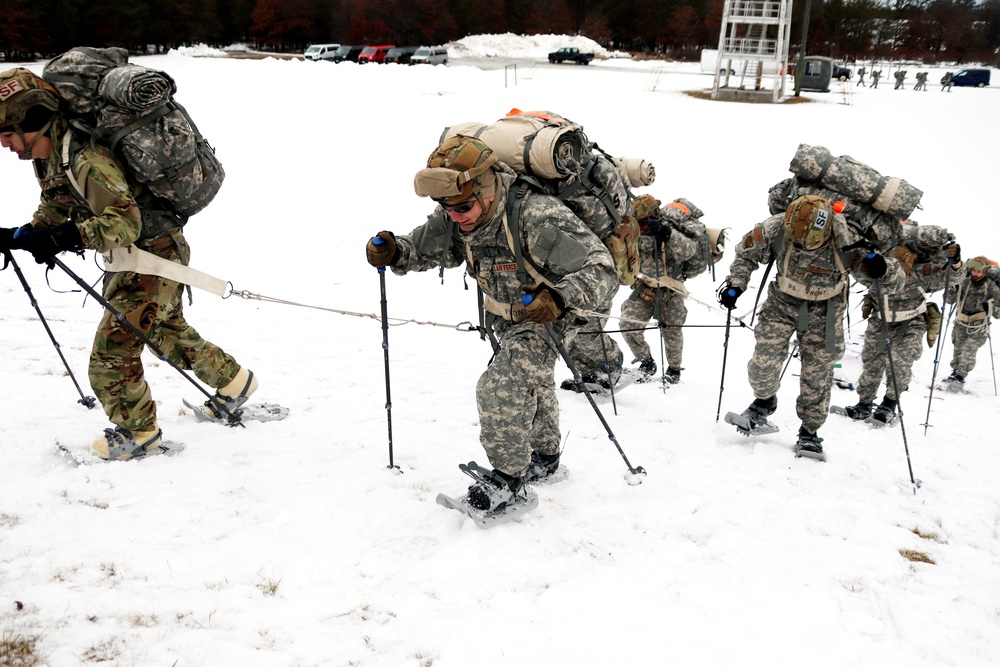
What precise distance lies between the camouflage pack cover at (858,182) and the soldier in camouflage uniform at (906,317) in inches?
116

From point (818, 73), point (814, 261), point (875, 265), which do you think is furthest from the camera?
point (818, 73)

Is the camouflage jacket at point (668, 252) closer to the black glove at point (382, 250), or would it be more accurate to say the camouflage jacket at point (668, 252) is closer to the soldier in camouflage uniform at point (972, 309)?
the black glove at point (382, 250)

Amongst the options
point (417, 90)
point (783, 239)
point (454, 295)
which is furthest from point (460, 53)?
point (783, 239)

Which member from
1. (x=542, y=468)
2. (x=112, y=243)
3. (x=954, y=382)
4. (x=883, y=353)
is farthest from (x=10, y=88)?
(x=954, y=382)

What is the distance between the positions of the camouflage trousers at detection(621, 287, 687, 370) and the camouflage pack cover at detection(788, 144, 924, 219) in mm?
2951

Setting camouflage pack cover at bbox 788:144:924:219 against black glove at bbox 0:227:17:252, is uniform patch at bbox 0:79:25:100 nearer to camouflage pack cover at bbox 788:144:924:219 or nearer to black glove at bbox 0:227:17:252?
black glove at bbox 0:227:17:252

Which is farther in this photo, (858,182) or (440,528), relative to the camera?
(858,182)

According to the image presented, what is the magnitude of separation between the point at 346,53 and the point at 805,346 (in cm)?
4288

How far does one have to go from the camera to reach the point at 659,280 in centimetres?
841

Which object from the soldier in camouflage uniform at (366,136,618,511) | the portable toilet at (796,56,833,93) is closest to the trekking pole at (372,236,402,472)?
the soldier in camouflage uniform at (366,136,618,511)

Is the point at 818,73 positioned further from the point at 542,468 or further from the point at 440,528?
the point at 440,528

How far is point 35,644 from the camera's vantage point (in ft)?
10.2

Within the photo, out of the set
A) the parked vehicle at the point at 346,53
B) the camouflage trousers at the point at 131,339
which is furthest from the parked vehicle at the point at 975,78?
the camouflage trousers at the point at 131,339

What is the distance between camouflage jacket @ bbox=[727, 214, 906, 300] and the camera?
19.5ft
